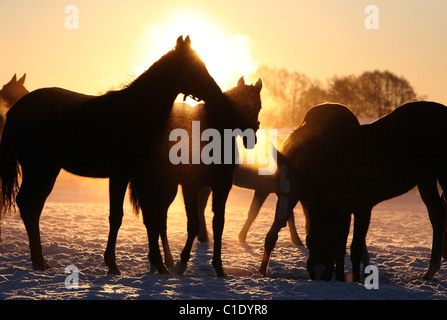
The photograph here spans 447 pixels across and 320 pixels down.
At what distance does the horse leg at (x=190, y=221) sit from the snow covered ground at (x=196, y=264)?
0.26m

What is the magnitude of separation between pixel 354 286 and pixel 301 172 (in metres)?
1.49

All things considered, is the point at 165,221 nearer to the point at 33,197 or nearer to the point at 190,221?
the point at 190,221

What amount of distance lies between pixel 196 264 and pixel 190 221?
4.87ft

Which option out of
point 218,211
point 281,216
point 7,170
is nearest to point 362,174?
point 281,216

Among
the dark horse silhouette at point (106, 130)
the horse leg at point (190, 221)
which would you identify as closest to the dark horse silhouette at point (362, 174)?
the horse leg at point (190, 221)

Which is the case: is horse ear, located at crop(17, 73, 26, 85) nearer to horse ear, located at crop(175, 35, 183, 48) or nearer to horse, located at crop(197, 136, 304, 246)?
horse, located at crop(197, 136, 304, 246)

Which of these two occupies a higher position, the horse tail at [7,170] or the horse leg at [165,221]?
the horse tail at [7,170]

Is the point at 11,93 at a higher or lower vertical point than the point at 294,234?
higher

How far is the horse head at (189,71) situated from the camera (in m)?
6.23

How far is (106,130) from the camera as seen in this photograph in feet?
21.1

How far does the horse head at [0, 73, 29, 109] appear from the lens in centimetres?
941

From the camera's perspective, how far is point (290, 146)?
22.6 ft

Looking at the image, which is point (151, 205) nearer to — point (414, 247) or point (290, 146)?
point (290, 146)

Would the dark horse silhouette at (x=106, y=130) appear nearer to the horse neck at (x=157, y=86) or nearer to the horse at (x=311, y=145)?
the horse neck at (x=157, y=86)
